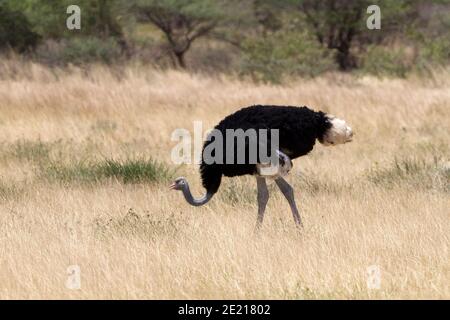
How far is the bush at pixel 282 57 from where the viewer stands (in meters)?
20.6

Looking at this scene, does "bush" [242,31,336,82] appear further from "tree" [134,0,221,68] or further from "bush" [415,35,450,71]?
"tree" [134,0,221,68]

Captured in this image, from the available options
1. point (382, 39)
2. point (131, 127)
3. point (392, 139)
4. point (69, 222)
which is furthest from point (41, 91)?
point (382, 39)

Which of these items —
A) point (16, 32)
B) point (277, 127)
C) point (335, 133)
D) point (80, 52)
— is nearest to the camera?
point (277, 127)

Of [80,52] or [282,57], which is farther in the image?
[80,52]

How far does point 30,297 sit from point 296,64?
16161 mm

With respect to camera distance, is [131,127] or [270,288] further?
[131,127]

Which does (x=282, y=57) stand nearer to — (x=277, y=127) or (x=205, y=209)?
(x=205, y=209)

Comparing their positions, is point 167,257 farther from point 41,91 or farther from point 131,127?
point 41,91

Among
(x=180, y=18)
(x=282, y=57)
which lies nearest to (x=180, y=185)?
(x=282, y=57)

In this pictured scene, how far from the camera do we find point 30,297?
18.2 feet

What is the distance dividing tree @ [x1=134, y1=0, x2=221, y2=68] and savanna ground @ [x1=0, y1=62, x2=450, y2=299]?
1426 cm

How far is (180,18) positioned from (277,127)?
76.8 feet

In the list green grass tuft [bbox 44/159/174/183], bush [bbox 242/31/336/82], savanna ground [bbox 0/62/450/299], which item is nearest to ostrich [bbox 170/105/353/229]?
savanna ground [bbox 0/62/450/299]

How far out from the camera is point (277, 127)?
285 inches
